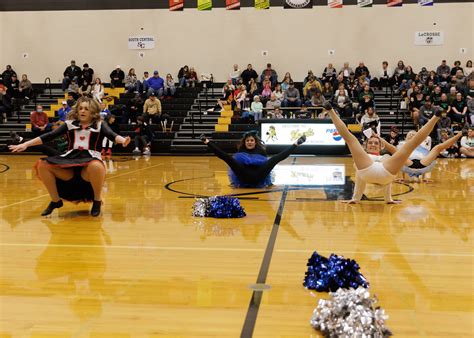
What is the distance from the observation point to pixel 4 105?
73.3 ft

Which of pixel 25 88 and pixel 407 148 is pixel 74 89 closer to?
pixel 25 88

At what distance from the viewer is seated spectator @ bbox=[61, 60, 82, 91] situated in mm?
24141

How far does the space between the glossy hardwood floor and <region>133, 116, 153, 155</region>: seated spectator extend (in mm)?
10085

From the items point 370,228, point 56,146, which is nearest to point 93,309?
point 370,228

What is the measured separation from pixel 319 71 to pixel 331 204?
1769 centimetres

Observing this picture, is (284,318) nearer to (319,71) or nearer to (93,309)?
(93,309)

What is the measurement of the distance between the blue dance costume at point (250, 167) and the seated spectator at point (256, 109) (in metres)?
10.5

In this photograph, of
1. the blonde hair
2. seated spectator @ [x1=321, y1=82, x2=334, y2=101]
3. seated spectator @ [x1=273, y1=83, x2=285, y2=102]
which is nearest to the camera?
the blonde hair

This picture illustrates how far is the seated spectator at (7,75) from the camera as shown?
2381 centimetres

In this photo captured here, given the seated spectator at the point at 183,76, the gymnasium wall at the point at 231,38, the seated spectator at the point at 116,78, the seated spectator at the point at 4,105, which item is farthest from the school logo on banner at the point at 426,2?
the seated spectator at the point at 4,105

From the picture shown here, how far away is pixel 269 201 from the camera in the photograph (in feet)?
25.6

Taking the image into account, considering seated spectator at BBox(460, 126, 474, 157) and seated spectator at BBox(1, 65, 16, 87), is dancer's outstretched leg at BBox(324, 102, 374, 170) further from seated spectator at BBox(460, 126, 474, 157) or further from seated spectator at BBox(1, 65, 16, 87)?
seated spectator at BBox(1, 65, 16, 87)

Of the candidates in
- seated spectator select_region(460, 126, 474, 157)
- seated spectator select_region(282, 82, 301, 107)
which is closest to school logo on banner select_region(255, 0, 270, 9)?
seated spectator select_region(282, 82, 301, 107)

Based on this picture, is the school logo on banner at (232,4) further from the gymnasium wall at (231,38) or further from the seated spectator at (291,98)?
the seated spectator at (291,98)
